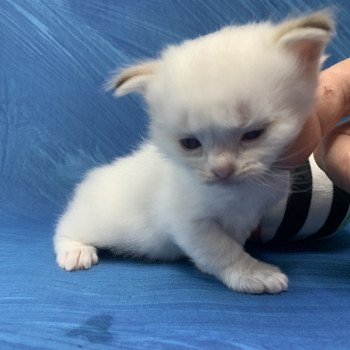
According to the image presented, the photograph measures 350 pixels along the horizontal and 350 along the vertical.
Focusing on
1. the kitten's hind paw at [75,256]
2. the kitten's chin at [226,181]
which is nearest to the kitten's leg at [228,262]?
the kitten's chin at [226,181]

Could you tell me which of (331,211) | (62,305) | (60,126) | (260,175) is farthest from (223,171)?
(60,126)

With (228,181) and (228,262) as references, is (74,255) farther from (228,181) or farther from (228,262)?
(228,181)

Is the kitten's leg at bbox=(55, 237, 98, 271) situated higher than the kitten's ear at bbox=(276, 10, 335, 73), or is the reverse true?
the kitten's ear at bbox=(276, 10, 335, 73)

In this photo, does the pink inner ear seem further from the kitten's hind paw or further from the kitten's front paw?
the kitten's hind paw

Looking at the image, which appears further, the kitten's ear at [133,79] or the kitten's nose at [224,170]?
the kitten's ear at [133,79]

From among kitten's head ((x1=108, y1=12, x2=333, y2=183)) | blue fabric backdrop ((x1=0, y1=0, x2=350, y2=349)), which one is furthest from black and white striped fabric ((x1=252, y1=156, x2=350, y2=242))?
kitten's head ((x1=108, y1=12, x2=333, y2=183))

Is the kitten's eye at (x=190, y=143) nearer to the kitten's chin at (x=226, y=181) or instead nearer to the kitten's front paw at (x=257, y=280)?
the kitten's chin at (x=226, y=181)

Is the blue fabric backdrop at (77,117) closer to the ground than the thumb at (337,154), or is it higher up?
closer to the ground
